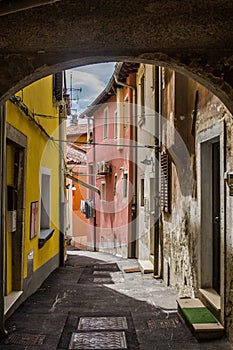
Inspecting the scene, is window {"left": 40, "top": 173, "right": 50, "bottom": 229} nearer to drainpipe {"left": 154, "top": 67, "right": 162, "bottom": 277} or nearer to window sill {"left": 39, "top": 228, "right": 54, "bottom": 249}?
window sill {"left": 39, "top": 228, "right": 54, "bottom": 249}

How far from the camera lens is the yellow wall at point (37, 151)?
754cm

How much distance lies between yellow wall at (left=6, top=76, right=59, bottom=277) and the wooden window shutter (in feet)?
7.74

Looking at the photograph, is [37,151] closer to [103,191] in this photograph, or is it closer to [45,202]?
[45,202]

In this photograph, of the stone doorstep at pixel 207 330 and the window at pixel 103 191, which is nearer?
the stone doorstep at pixel 207 330

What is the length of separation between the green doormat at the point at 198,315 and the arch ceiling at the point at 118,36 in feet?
8.59

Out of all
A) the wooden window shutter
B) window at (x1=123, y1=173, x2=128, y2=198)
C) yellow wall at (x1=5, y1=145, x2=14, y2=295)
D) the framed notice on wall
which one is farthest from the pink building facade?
yellow wall at (x1=5, y1=145, x2=14, y2=295)

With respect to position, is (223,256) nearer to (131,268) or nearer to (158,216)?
(158,216)

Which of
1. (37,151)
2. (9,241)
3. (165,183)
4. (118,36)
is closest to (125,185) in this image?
Result: (165,183)

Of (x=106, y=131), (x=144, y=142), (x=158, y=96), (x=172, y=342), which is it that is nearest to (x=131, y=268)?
(x=144, y=142)

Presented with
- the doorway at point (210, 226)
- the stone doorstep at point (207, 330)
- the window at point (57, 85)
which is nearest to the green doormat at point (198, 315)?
the stone doorstep at point (207, 330)

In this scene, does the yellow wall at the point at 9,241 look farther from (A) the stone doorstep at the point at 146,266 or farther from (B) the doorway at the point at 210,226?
(A) the stone doorstep at the point at 146,266

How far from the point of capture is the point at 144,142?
13.0 metres

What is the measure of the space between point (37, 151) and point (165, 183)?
2.46m

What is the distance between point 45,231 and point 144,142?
3.93 m
